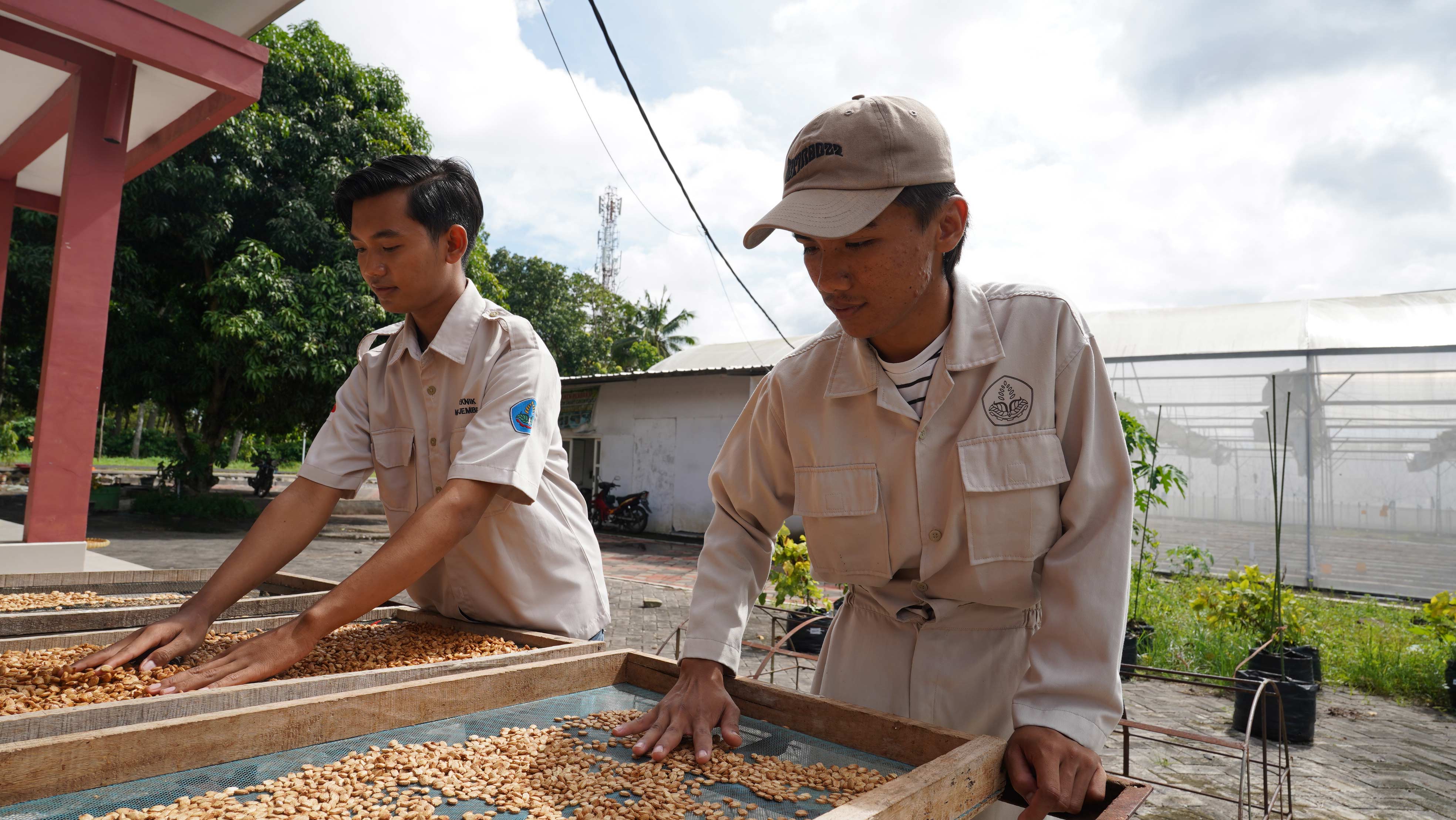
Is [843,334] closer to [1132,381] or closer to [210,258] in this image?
[1132,381]

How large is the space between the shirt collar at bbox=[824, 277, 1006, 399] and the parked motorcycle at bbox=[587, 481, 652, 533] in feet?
46.3

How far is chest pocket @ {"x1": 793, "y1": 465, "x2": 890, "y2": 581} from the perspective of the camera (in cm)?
146

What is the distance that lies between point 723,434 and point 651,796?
1330 centimetres

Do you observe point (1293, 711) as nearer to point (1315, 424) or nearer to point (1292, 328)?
point (1315, 424)

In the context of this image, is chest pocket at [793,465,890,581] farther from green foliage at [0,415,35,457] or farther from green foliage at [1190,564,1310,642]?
green foliage at [0,415,35,457]

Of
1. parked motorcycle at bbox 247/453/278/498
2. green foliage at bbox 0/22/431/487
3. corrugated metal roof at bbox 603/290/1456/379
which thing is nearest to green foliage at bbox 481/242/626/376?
parked motorcycle at bbox 247/453/278/498

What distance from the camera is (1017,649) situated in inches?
56.8

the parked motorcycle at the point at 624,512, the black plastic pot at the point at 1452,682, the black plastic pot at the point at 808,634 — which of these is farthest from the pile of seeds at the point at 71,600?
the parked motorcycle at the point at 624,512

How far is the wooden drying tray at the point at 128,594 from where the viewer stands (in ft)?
6.25

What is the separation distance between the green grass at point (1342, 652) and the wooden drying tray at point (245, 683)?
5268 mm

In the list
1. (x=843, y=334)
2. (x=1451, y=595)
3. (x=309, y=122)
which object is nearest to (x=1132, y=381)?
(x=1451, y=595)

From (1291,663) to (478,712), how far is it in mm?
5383

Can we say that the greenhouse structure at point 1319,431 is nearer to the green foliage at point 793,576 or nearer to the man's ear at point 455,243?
the green foliage at point 793,576

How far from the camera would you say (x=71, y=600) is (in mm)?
2318
